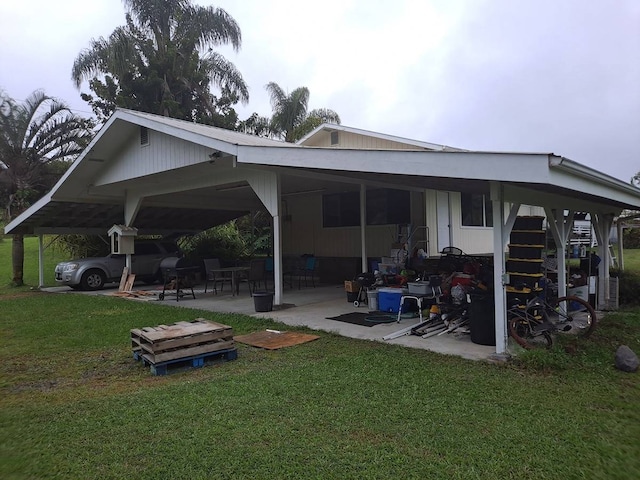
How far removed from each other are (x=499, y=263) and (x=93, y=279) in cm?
1239

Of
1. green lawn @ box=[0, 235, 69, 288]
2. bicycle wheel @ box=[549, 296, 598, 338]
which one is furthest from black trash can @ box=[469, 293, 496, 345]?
green lawn @ box=[0, 235, 69, 288]

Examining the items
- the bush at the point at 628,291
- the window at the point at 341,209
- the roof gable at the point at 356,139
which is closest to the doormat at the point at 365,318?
the bush at the point at 628,291

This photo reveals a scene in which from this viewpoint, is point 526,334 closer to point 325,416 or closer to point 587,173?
point 587,173

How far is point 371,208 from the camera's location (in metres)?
12.8

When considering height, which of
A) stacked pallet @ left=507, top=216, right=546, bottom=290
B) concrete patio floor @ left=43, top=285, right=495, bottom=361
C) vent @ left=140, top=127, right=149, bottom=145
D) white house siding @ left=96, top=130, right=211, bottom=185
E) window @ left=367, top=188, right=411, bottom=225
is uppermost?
vent @ left=140, top=127, right=149, bottom=145

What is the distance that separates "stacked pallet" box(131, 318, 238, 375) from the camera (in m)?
4.91

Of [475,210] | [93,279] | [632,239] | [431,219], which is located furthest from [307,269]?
[632,239]

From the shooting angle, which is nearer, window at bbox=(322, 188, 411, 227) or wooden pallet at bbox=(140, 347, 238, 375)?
wooden pallet at bbox=(140, 347, 238, 375)

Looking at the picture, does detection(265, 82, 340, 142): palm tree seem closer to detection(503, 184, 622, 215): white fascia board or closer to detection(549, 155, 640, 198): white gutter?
detection(503, 184, 622, 215): white fascia board

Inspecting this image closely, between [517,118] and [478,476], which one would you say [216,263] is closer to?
[478,476]

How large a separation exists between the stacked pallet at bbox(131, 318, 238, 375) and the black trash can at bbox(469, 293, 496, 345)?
309cm

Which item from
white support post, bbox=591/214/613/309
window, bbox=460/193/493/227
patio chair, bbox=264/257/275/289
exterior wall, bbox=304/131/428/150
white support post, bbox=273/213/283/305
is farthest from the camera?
window, bbox=460/193/493/227

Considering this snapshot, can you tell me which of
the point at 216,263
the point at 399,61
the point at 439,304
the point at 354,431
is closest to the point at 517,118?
the point at 399,61

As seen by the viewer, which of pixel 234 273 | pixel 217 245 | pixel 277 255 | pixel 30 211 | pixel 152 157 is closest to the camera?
pixel 277 255
